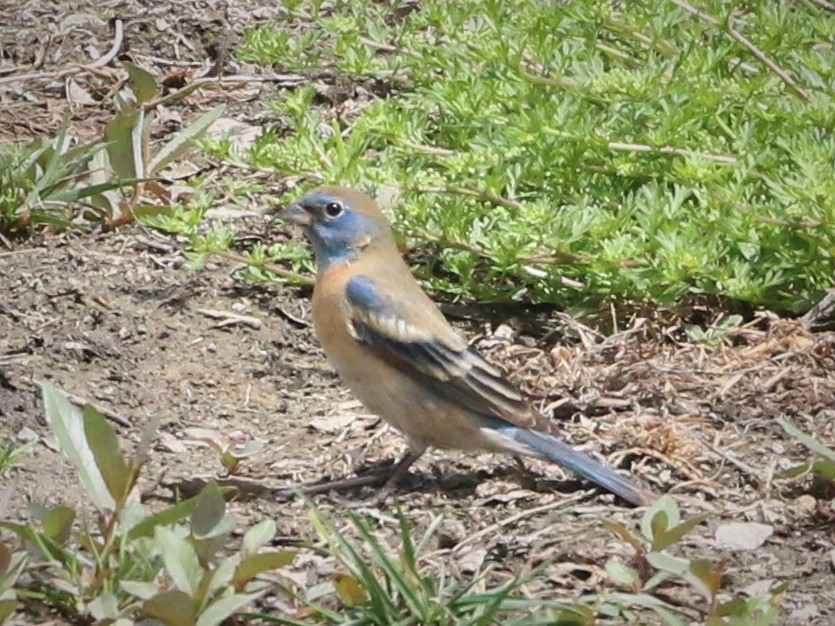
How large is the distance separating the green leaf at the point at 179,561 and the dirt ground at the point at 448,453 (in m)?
0.49

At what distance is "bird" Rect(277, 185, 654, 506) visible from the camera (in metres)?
4.52

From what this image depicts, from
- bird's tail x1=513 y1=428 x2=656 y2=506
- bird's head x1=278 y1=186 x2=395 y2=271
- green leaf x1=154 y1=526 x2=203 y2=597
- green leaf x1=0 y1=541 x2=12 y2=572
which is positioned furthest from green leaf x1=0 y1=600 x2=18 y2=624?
bird's head x1=278 y1=186 x2=395 y2=271

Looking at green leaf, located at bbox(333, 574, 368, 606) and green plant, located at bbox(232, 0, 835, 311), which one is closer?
green leaf, located at bbox(333, 574, 368, 606)

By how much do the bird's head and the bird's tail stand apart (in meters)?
0.89

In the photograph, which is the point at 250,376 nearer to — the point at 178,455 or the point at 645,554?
the point at 178,455

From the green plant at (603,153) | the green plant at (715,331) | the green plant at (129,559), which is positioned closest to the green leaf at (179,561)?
the green plant at (129,559)

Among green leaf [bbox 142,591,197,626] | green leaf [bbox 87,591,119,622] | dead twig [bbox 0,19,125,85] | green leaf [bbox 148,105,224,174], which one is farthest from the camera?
dead twig [bbox 0,19,125,85]

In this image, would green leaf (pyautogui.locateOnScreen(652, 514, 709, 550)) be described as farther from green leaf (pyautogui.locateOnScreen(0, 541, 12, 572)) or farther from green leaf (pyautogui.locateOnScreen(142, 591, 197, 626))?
green leaf (pyautogui.locateOnScreen(0, 541, 12, 572))

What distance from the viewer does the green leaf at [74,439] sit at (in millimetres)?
3896

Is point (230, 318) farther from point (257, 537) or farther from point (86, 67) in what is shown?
point (86, 67)

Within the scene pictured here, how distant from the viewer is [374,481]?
4.71 m

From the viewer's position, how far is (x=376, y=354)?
468cm

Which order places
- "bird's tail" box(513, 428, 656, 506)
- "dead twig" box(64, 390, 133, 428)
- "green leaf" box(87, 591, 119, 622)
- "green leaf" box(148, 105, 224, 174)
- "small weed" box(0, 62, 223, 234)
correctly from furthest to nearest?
"green leaf" box(148, 105, 224, 174) < "small weed" box(0, 62, 223, 234) < "dead twig" box(64, 390, 133, 428) < "bird's tail" box(513, 428, 656, 506) < "green leaf" box(87, 591, 119, 622)

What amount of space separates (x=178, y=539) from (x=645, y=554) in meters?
1.15
